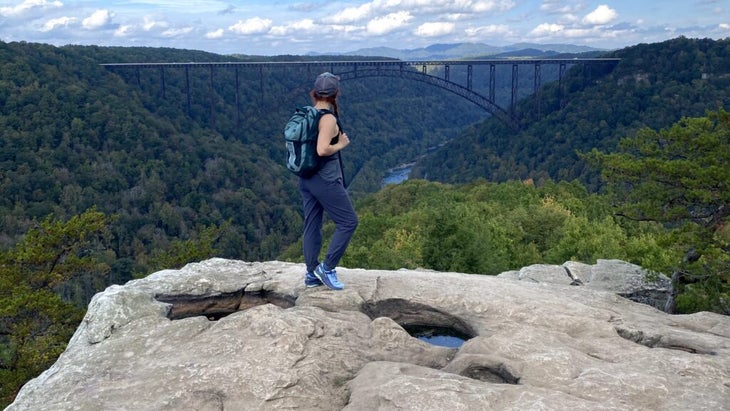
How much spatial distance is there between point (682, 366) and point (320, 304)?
3.56m

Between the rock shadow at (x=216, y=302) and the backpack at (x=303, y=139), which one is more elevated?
the backpack at (x=303, y=139)

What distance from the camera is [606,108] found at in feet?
254

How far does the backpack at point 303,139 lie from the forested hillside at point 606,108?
215 feet

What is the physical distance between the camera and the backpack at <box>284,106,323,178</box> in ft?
18.9

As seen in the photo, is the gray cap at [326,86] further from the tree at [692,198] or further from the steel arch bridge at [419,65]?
the steel arch bridge at [419,65]

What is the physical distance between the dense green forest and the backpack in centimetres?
616

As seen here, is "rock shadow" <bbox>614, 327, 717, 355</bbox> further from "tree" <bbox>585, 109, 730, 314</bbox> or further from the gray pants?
"tree" <bbox>585, 109, 730, 314</bbox>

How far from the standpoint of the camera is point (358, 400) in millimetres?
4152

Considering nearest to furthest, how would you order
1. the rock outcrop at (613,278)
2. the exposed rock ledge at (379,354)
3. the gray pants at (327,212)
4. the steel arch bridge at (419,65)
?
the exposed rock ledge at (379,354), the gray pants at (327,212), the rock outcrop at (613,278), the steel arch bridge at (419,65)

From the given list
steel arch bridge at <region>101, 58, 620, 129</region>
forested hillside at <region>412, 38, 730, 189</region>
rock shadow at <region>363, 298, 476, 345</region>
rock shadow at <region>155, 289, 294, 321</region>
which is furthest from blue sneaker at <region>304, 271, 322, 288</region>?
forested hillside at <region>412, 38, 730, 189</region>

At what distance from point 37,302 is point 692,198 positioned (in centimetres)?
1388

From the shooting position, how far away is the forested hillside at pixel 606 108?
71.8m

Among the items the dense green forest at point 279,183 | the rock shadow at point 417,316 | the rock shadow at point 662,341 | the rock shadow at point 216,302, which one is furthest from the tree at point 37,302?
the rock shadow at point 662,341

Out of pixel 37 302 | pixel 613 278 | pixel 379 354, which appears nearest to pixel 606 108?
pixel 613 278
